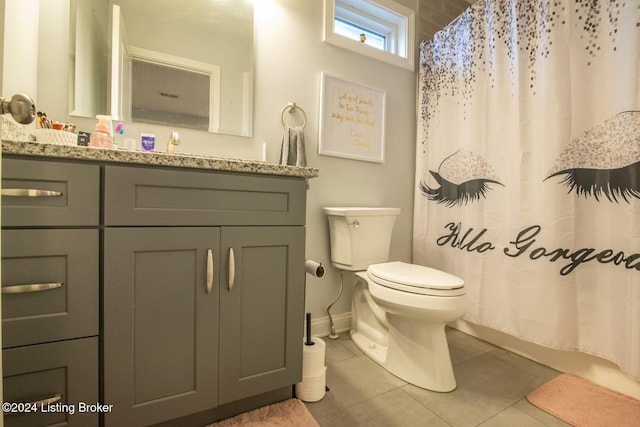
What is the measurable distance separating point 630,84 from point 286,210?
1.37 meters

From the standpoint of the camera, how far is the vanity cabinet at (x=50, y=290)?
27.1 inches

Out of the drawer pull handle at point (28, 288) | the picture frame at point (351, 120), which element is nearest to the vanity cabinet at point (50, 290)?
the drawer pull handle at point (28, 288)

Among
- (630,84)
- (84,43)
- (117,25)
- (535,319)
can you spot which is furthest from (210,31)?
(535,319)

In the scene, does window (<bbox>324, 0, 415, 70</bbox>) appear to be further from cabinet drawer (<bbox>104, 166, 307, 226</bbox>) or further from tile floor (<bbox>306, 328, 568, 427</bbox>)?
tile floor (<bbox>306, 328, 568, 427</bbox>)

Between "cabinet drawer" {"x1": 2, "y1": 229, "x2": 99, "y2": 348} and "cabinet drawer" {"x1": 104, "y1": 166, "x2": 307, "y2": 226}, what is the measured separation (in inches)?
4.6

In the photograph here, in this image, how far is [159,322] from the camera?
0.83 m

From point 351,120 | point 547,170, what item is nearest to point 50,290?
point 351,120

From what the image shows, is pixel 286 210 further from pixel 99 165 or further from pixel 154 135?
pixel 154 135

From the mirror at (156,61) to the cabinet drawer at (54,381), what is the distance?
3.00 feet

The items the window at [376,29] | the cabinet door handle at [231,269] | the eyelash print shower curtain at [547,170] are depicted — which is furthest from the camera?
the window at [376,29]

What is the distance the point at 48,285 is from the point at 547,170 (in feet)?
→ 5.99

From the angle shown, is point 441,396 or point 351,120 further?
point 351,120

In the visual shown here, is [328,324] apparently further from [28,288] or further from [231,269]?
A: [28,288]

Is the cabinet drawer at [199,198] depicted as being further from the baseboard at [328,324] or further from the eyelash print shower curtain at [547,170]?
the eyelash print shower curtain at [547,170]
